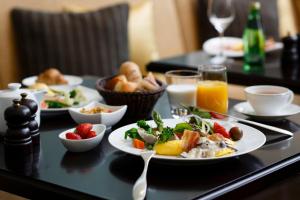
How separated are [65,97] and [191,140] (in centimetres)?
63

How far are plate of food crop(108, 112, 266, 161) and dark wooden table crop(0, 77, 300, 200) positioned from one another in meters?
0.03

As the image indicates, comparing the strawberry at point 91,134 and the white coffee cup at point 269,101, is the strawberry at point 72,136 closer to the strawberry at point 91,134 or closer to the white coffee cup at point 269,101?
the strawberry at point 91,134

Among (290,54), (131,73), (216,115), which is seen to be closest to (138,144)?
(216,115)

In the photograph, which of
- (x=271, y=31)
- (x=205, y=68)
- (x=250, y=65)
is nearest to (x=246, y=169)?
(x=205, y=68)

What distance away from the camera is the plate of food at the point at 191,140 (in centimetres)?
134

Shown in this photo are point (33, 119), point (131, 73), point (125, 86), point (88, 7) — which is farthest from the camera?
point (88, 7)

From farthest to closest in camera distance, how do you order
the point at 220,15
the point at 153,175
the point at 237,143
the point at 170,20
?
the point at 170,20
the point at 220,15
the point at 237,143
the point at 153,175

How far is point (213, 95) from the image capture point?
180cm

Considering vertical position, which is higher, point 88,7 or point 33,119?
point 88,7

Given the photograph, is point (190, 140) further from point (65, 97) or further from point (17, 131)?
point (65, 97)

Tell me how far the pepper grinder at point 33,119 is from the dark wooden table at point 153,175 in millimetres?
33

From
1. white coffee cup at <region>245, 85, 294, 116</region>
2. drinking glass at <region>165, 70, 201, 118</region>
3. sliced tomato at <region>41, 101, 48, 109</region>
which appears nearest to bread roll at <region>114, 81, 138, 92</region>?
drinking glass at <region>165, 70, 201, 118</region>

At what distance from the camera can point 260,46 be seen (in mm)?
2654

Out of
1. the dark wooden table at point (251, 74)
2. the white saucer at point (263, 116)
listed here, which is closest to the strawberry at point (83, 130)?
the white saucer at point (263, 116)
